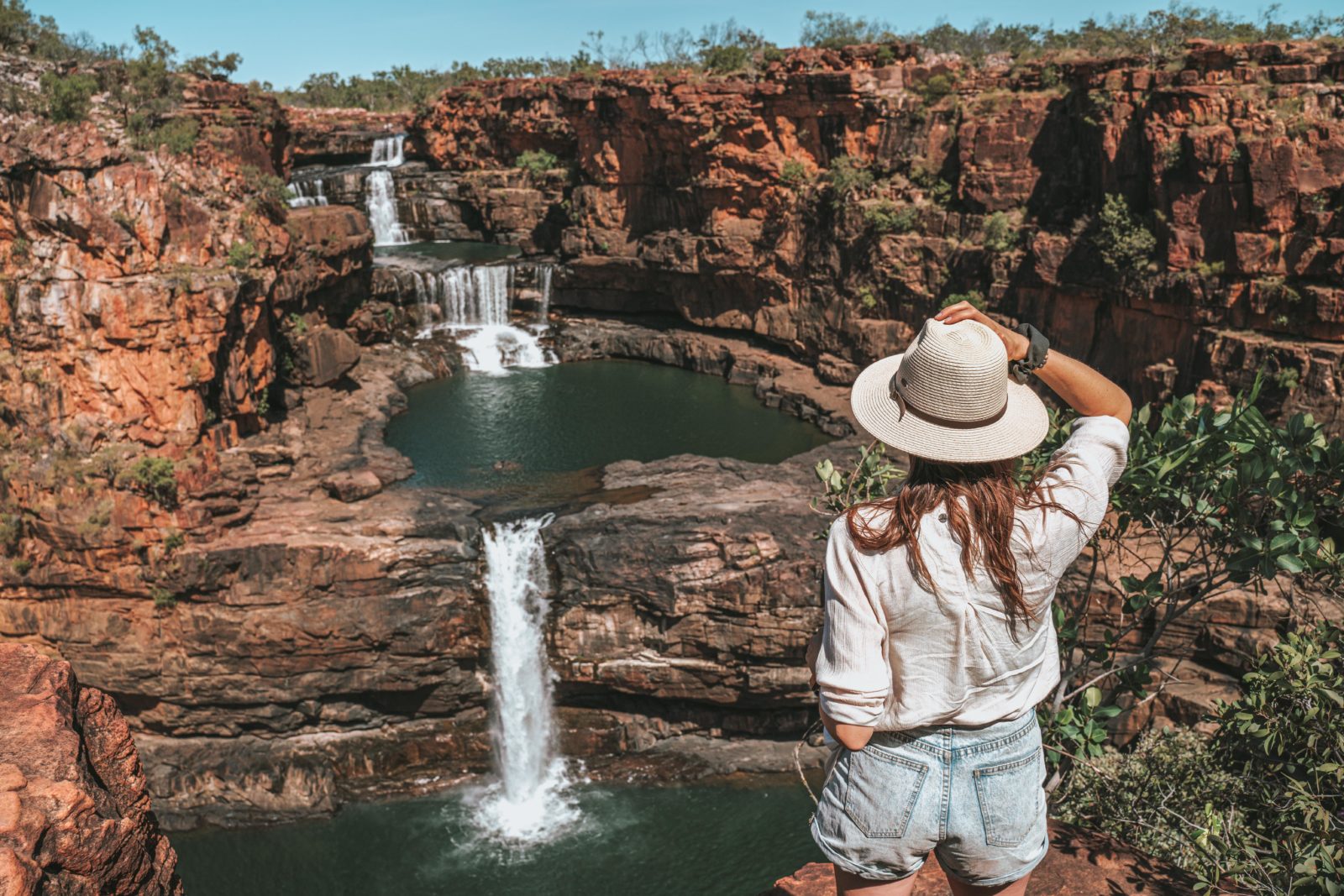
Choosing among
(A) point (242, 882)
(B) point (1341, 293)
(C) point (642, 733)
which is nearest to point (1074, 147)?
(B) point (1341, 293)

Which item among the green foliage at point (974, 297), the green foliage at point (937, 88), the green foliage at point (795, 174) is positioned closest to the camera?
the green foliage at point (974, 297)

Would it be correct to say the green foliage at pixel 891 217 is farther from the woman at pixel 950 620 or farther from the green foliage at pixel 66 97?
the woman at pixel 950 620

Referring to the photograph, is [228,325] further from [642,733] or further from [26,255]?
[642,733]

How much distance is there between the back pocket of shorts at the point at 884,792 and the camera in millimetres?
2832

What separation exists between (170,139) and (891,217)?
1682 cm

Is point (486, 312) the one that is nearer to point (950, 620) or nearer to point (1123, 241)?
point (1123, 241)

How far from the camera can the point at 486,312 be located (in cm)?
3212

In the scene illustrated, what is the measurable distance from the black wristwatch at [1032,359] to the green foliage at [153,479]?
15.8 m

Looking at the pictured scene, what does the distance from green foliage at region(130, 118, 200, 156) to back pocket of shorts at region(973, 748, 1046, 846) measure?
1928 centimetres

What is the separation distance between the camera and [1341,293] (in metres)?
16.9

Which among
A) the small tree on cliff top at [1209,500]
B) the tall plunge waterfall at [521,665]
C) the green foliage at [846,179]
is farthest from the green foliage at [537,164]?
the small tree on cliff top at [1209,500]

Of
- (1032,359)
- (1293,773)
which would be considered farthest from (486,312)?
(1032,359)

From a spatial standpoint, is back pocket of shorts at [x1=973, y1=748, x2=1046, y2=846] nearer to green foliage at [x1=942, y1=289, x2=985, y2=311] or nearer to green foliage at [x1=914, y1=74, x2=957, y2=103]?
green foliage at [x1=942, y1=289, x2=985, y2=311]

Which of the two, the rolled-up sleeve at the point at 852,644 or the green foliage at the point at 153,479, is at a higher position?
the rolled-up sleeve at the point at 852,644
